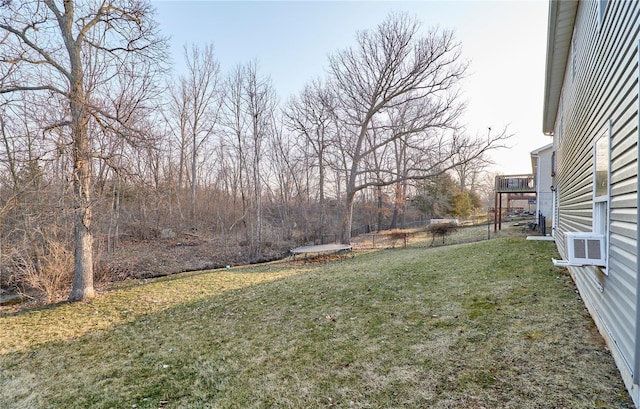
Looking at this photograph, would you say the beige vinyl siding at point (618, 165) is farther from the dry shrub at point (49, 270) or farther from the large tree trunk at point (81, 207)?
the dry shrub at point (49, 270)

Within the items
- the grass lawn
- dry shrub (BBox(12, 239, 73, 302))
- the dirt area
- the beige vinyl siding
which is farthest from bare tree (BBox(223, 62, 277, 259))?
the beige vinyl siding

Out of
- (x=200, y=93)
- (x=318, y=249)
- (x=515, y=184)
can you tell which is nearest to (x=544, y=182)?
(x=515, y=184)

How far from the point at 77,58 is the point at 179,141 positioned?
546 inches

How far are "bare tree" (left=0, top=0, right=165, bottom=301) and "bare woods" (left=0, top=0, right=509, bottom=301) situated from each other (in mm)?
31

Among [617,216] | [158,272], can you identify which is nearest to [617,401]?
[617,216]

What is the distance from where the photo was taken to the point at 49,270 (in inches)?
278

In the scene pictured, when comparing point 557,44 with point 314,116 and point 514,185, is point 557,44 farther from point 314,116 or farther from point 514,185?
point 314,116

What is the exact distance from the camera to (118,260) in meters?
10.9

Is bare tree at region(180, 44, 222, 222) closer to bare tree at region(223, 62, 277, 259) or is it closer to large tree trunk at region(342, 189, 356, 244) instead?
bare tree at region(223, 62, 277, 259)

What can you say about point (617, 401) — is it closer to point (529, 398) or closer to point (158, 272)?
point (529, 398)

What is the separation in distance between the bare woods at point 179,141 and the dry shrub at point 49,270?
0.11ft

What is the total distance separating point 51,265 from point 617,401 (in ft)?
32.1

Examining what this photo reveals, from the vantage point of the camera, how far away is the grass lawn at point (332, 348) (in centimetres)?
273

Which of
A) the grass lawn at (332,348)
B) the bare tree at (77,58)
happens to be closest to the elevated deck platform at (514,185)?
the grass lawn at (332,348)
